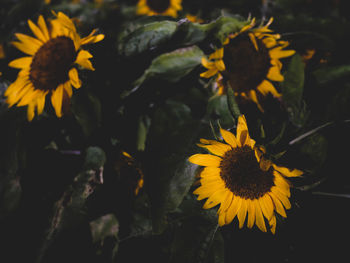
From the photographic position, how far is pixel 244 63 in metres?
0.68

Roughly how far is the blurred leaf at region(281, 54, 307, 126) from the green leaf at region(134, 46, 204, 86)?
224 millimetres

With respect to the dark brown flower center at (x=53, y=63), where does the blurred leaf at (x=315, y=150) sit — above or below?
below

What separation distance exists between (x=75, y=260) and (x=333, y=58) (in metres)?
0.93

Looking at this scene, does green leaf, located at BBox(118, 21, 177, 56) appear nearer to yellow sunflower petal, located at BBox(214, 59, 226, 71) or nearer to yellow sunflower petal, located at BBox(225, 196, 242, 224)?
yellow sunflower petal, located at BBox(214, 59, 226, 71)

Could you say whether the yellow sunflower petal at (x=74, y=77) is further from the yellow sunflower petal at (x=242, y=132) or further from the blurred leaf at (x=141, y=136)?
the yellow sunflower petal at (x=242, y=132)

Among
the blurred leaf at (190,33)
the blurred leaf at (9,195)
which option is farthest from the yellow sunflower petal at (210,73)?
the blurred leaf at (9,195)

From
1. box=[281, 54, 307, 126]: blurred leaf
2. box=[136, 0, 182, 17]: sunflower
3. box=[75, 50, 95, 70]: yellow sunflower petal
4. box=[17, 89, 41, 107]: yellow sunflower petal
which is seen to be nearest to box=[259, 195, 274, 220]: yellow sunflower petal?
box=[281, 54, 307, 126]: blurred leaf

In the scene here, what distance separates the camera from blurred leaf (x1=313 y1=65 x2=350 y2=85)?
2.11 feet

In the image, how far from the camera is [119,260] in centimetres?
74

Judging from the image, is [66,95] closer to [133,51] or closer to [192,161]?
[133,51]

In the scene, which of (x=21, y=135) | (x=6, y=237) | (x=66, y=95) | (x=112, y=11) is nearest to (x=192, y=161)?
(x=66, y=95)

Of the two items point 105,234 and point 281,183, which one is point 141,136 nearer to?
point 105,234

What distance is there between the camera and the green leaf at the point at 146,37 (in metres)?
0.67

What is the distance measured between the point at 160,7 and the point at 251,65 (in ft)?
3.25
